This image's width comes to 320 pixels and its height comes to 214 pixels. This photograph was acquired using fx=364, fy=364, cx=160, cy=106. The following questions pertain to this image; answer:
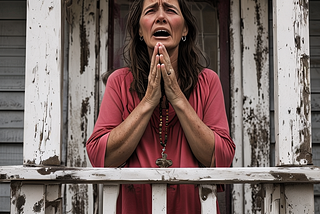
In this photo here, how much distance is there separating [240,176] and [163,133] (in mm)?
491

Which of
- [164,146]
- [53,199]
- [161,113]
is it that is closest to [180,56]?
[161,113]

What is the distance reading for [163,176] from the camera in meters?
1.51

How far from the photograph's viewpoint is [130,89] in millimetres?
1912

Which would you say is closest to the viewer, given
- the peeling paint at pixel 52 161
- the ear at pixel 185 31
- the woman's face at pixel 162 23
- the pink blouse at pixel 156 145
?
the peeling paint at pixel 52 161

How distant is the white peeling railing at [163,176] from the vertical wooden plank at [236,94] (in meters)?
1.13

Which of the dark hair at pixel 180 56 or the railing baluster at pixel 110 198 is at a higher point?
the dark hair at pixel 180 56

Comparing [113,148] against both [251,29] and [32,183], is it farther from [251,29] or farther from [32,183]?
[251,29]

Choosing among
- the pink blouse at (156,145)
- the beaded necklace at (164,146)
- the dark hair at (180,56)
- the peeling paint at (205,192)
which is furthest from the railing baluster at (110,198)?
the dark hair at (180,56)

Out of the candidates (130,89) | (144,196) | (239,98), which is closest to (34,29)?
(130,89)

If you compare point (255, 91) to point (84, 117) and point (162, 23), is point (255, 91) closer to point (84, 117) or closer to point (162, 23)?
point (162, 23)

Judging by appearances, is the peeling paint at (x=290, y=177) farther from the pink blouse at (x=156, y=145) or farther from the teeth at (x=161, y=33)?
the teeth at (x=161, y=33)

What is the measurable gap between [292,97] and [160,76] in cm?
60

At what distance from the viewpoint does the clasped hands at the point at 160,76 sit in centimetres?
162

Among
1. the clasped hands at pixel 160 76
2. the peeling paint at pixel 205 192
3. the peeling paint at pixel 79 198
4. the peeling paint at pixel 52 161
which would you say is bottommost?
the peeling paint at pixel 79 198
